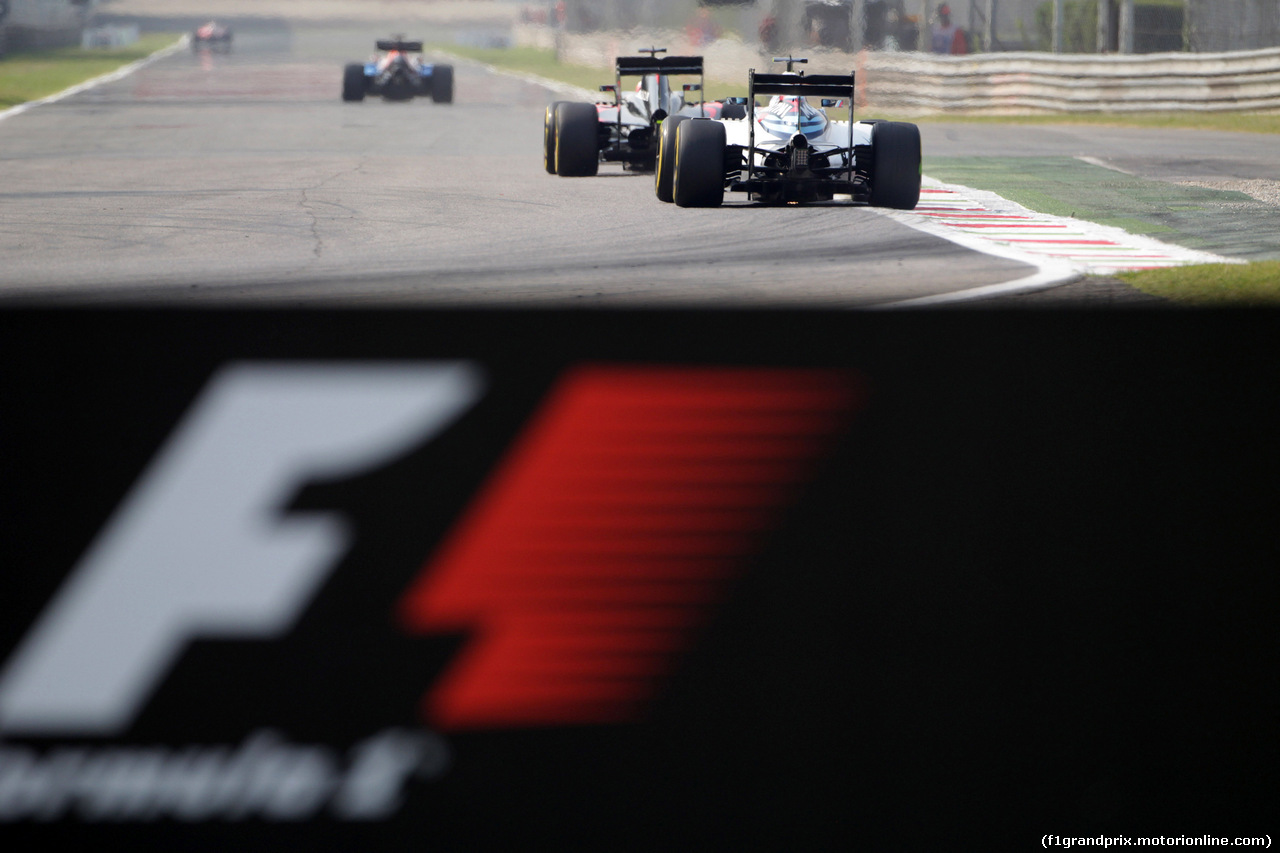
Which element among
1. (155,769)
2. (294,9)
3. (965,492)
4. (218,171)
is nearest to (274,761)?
(155,769)

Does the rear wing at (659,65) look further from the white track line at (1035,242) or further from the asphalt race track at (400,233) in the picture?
the white track line at (1035,242)

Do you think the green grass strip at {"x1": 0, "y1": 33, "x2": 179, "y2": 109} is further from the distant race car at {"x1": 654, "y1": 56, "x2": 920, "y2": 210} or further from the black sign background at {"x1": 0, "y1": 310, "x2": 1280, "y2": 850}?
the black sign background at {"x1": 0, "y1": 310, "x2": 1280, "y2": 850}

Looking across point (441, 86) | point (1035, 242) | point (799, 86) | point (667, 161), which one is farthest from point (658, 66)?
point (441, 86)

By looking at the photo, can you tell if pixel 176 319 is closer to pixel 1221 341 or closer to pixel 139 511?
pixel 139 511

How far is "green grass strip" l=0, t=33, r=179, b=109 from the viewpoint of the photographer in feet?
114

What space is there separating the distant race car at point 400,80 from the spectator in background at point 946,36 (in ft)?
34.1

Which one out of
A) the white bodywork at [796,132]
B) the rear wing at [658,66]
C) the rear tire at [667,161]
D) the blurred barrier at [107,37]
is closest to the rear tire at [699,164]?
the white bodywork at [796,132]

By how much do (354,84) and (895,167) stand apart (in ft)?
74.0

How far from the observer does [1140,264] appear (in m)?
9.62

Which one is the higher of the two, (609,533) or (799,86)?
(799,86)

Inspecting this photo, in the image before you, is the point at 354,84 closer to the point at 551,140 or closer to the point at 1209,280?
the point at 551,140

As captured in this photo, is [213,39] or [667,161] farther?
[213,39]

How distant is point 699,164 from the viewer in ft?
41.3

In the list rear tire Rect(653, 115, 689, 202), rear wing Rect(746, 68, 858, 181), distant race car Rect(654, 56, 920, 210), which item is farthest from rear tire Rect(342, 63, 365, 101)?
rear wing Rect(746, 68, 858, 181)
